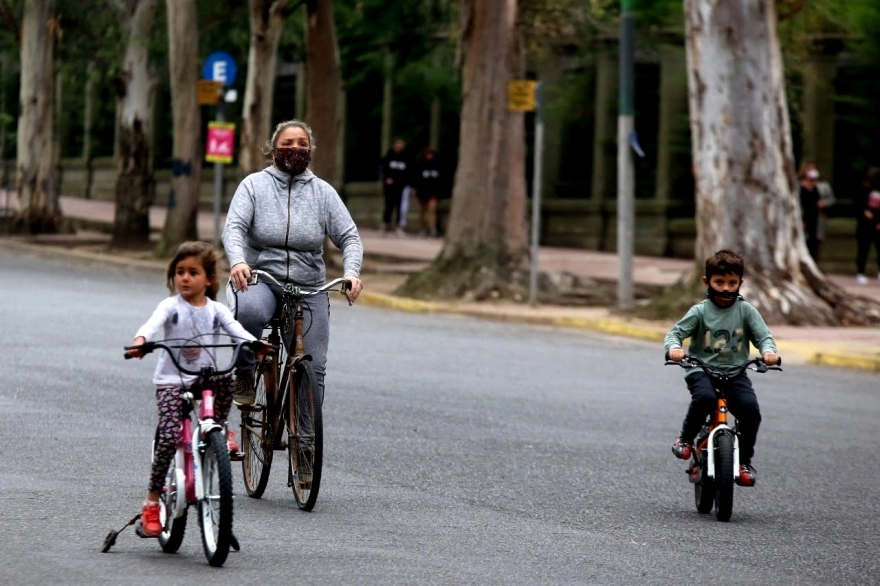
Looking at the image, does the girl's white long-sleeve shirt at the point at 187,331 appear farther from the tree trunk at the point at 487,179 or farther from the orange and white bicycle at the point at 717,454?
the tree trunk at the point at 487,179

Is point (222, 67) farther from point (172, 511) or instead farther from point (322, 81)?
point (172, 511)

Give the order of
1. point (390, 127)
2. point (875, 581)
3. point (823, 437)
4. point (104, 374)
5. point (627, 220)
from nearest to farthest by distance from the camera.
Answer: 1. point (875, 581)
2. point (823, 437)
3. point (104, 374)
4. point (627, 220)
5. point (390, 127)

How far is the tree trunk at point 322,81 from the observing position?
27.8 metres

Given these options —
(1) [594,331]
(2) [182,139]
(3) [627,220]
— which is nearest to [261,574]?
(1) [594,331]

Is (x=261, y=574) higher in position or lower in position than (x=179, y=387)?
lower

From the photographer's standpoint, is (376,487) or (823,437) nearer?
→ (376,487)

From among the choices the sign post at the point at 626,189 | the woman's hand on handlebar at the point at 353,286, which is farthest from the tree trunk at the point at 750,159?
the woman's hand on handlebar at the point at 353,286

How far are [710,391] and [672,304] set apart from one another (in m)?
12.7

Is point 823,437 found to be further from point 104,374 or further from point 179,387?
point 179,387

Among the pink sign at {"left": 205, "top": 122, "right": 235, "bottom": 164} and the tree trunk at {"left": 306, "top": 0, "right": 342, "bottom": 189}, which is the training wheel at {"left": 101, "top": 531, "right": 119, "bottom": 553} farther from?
the tree trunk at {"left": 306, "top": 0, "right": 342, "bottom": 189}

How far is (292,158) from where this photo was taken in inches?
341

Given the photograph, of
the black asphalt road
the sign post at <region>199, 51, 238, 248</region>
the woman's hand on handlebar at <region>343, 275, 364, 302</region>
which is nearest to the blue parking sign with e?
the sign post at <region>199, 51, 238, 248</region>

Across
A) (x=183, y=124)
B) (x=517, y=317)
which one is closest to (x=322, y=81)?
(x=183, y=124)

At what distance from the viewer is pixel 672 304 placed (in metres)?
21.5
